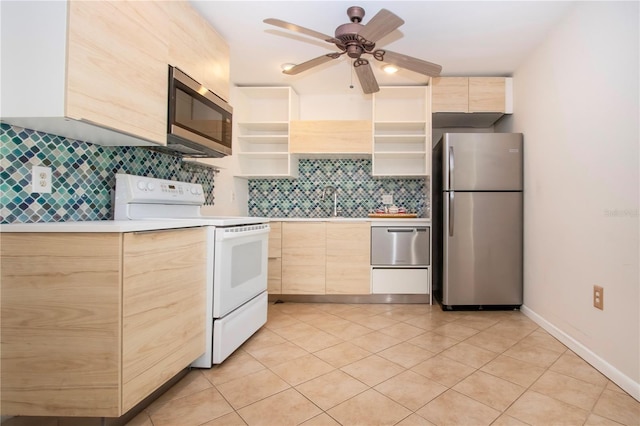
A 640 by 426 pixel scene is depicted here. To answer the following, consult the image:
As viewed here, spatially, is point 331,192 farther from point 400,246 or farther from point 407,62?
point 407,62

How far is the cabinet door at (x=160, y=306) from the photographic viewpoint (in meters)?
1.16

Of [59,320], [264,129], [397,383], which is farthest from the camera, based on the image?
[264,129]

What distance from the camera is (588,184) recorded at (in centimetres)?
185

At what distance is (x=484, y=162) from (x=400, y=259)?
1126mm

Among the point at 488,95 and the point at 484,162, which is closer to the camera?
the point at 484,162

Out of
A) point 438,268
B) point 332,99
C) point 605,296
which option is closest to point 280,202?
point 332,99

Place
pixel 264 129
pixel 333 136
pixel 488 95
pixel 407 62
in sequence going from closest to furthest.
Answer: pixel 407 62, pixel 488 95, pixel 333 136, pixel 264 129

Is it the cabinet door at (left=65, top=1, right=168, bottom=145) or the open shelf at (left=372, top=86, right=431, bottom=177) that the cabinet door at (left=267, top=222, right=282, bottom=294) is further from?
the cabinet door at (left=65, top=1, right=168, bottom=145)

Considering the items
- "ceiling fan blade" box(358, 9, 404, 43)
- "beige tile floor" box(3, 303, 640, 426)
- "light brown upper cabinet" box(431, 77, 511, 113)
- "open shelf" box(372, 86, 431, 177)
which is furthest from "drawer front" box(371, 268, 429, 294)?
"ceiling fan blade" box(358, 9, 404, 43)

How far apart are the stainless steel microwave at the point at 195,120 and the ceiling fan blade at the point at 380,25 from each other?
1.03 m

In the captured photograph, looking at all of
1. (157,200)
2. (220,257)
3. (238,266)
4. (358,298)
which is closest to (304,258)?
(358,298)

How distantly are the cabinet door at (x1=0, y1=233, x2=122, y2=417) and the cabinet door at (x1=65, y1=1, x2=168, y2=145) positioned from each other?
51cm

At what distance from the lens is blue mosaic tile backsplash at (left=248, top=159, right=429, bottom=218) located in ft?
11.4

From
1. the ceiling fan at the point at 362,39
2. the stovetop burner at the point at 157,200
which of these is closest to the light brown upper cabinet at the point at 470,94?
the ceiling fan at the point at 362,39
